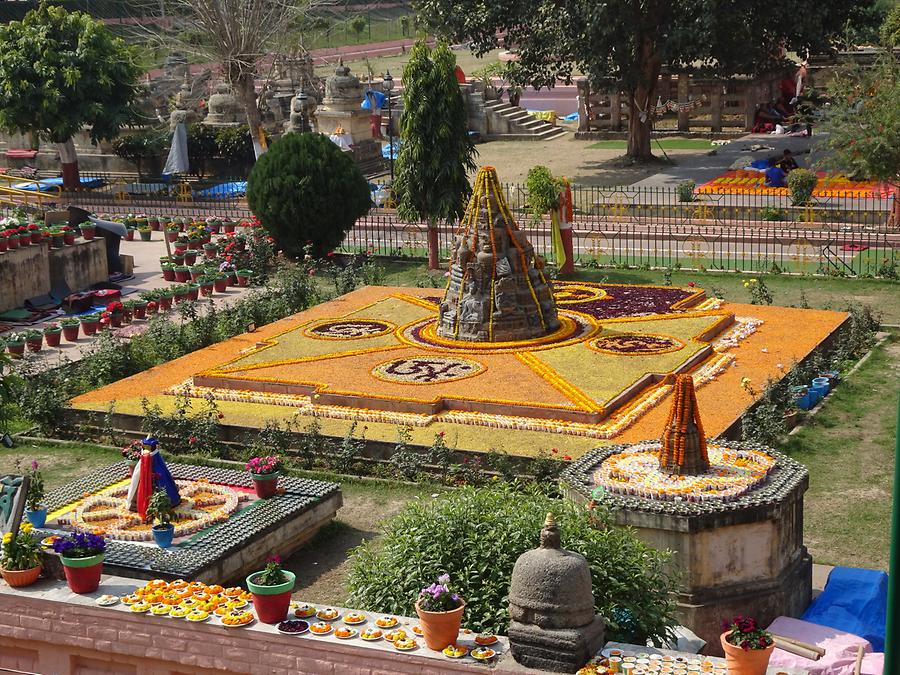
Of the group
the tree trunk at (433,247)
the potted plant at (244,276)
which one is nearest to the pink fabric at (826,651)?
the tree trunk at (433,247)

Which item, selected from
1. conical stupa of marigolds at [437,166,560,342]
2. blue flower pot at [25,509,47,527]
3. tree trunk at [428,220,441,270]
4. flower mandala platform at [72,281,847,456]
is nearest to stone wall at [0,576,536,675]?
blue flower pot at [25,509,47,527]

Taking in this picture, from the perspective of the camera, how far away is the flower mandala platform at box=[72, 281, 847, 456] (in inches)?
762

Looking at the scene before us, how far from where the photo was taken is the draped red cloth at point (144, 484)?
51.1 feet

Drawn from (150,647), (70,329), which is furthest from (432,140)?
(150,647)

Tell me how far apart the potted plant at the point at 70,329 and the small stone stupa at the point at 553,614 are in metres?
17.6

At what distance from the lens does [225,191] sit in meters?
41.3

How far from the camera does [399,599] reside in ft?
38.3


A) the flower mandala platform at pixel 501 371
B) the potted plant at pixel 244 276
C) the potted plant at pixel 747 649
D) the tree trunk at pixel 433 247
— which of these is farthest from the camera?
the tree trunk at pixel 433 247

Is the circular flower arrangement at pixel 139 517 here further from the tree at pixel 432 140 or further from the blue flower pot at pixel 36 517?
the tree at pixel 432 140

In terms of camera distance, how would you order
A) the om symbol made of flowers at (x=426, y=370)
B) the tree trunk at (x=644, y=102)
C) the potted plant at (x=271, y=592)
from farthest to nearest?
1. the tree trunk at (x=644, y=102)
2. the om symbol made of flowers at (x=426, y=370)
3. the potted plant at (x=271, y=592)

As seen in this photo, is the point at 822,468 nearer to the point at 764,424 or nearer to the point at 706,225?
the point at 764,424

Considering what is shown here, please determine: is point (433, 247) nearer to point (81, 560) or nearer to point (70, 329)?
point (70, 329)

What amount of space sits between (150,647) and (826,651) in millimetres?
5819

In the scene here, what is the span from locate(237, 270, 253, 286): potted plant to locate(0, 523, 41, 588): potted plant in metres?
18.4
